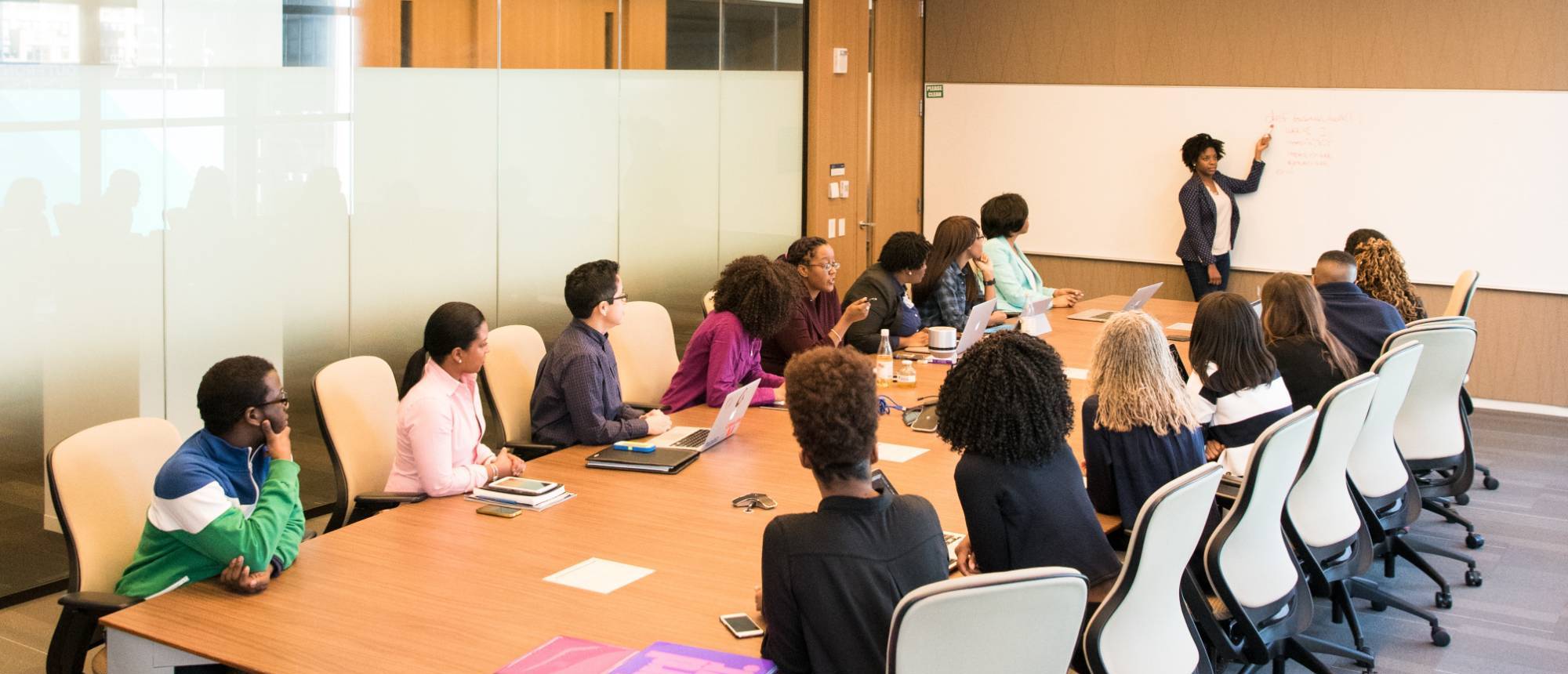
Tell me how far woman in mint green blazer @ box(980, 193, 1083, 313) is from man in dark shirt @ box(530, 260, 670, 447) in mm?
3164

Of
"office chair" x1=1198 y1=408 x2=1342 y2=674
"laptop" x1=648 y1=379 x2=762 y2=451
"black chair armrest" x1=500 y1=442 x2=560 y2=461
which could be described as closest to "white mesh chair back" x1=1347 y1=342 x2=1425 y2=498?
"office chair" x1=1198 y1=408 x2=1342 y2=674

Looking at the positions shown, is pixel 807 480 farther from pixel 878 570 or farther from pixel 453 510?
pixel 878 570

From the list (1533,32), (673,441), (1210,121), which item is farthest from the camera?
(1210,121)

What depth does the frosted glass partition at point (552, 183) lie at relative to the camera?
6.50 metres

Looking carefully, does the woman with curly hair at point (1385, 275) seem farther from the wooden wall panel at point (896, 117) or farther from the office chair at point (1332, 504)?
the wooden wall panel at point (896, 117)

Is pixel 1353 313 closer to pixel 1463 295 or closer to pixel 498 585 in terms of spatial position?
pixel 1463 295

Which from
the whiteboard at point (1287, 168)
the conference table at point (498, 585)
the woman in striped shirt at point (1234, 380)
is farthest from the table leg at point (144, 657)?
the whiteboard at point (1287, 168)

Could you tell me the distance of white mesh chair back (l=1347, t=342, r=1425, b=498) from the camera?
434cm

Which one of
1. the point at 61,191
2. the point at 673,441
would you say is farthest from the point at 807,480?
the point at 61,191

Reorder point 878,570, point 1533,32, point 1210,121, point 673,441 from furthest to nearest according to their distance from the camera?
point 1210,121 < point 1533,32 < point 673,441 < point 878,570

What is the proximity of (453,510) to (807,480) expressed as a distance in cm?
101

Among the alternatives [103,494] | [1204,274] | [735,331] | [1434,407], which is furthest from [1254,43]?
[103,494]

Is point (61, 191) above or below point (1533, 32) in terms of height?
below

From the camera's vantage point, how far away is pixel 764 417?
4.73 m
